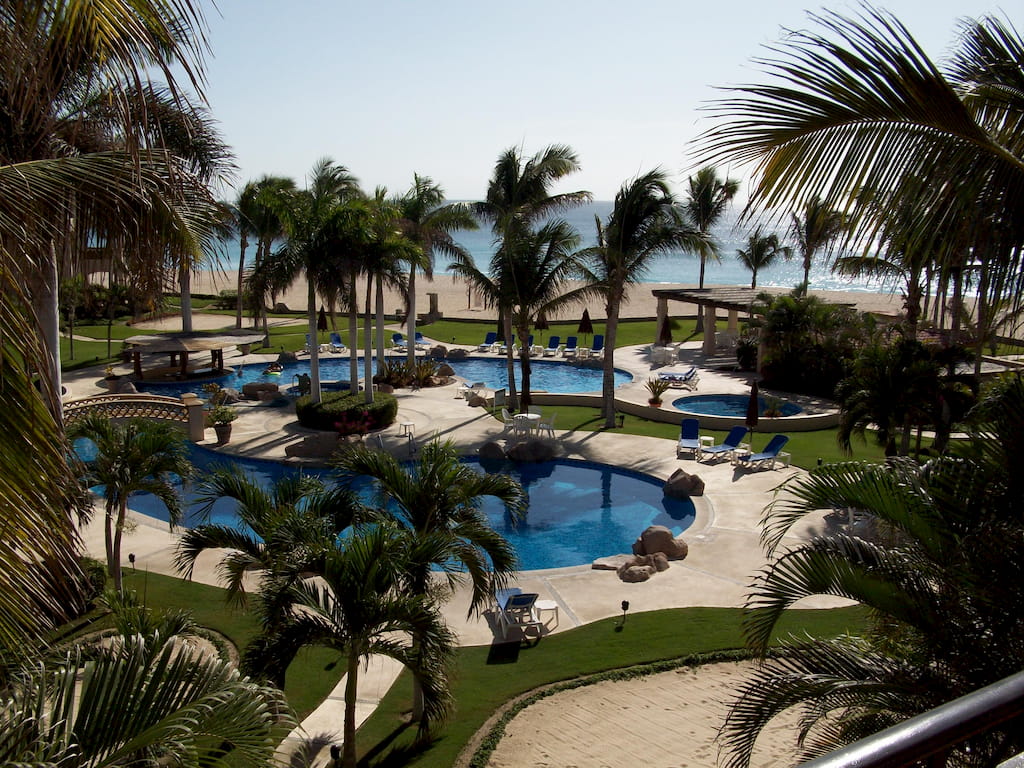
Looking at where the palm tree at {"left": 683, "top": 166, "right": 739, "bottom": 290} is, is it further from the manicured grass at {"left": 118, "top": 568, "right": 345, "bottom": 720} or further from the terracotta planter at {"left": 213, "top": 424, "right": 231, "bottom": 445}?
the manicured grass at {"left": 118, "top": 568, "right": 345, "bottom": 720}

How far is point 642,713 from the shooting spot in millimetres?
9938

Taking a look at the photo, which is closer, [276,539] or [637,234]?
[276,539]

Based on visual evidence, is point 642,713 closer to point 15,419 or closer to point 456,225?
point 15,419

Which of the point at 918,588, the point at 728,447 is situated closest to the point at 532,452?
the point at 728,447

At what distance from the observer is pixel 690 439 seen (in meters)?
21.0

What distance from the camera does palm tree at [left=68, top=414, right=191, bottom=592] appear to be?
471 inches

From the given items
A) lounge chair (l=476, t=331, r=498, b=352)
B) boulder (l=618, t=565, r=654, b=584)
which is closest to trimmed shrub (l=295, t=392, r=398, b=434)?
boulder (l=618, t=565, r=654, b=584)

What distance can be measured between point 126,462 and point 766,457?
13.6 meters

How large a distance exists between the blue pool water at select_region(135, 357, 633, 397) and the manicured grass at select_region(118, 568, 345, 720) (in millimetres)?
15845

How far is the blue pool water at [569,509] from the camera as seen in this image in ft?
52.6

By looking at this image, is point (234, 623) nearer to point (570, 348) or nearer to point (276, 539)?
point (276, 539)

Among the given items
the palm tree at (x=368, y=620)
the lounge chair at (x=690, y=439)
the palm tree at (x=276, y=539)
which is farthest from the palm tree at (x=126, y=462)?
the lounge chair at (x=690, y=439)

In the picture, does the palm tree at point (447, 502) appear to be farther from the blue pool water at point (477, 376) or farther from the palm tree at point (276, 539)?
the blue pool water at point (477, 376)

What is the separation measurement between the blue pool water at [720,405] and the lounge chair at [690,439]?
462 cm
